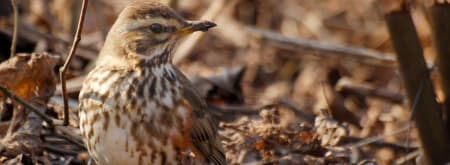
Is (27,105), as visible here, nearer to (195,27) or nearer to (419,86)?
(195,27)

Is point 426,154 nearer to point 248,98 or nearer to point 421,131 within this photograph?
point 421,131

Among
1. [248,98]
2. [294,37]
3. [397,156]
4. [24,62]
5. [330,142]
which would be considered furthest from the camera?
[294,37]

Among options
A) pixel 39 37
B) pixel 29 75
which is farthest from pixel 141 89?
pixel 39 37

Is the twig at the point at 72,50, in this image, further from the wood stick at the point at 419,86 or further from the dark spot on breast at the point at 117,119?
the wood stick at the point at 419,86

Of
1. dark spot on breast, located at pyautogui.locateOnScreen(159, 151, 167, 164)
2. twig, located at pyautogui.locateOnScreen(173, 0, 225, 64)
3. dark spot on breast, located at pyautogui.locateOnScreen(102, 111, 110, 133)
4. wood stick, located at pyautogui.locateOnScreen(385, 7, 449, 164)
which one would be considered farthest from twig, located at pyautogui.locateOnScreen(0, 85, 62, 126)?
twig, located at pyautogui.locateOnScreen(173, 0, 225, 64)

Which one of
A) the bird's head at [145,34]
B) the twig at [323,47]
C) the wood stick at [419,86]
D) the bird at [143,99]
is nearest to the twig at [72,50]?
the bird at [143,99]

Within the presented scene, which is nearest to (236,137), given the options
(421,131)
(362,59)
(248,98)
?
(421,131)
